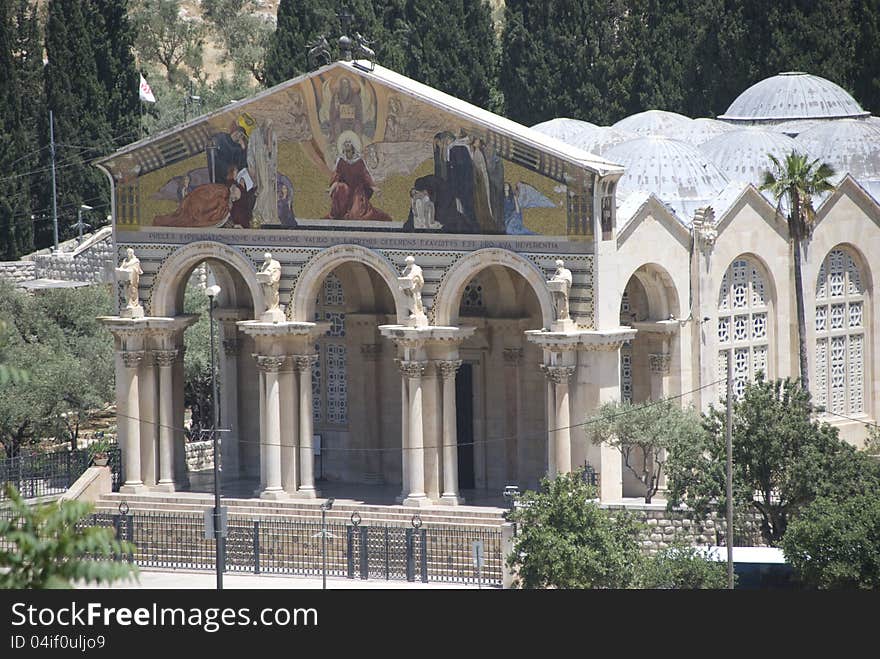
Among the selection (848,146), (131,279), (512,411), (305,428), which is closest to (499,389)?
(512,411)

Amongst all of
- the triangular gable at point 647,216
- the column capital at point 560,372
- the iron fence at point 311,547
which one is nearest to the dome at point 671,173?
the triangular gable at point 647,216

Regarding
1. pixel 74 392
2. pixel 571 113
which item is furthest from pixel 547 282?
pixel 571 113

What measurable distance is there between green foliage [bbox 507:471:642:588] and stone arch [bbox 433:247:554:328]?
6.95 meters

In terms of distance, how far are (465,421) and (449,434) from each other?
4.25 meters

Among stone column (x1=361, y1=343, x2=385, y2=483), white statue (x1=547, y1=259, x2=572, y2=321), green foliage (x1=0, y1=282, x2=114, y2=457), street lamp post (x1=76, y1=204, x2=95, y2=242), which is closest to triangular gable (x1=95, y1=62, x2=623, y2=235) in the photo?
white statue (x1=547, y1=259, x2=572, y2=321)

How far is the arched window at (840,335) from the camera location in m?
64.6

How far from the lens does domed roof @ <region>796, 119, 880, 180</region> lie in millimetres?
66812

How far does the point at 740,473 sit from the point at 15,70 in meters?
49.1

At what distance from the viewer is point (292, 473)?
61531mm

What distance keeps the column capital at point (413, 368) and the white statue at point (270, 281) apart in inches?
153

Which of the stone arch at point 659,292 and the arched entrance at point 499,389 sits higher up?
the stone arch at point 659,292

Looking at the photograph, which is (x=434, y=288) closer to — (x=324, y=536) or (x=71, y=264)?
(x=324, y=536)

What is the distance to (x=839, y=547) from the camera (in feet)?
163

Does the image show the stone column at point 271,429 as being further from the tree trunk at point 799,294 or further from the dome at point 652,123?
the dome at point 652,123
